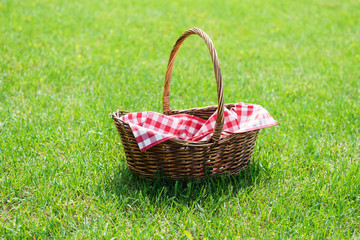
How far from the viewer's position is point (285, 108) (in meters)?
4.08

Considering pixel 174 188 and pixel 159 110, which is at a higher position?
pixel 159 110

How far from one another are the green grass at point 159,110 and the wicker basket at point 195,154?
97 millimetres

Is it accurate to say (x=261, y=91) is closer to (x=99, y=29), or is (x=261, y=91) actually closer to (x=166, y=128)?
(x=166, y=128)

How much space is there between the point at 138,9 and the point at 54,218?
642 cm

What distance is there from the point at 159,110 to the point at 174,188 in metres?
1.36

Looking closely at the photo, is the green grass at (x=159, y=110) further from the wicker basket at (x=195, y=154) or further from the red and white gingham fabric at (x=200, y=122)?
the red and white gingham fabric at (x=200, y=122)

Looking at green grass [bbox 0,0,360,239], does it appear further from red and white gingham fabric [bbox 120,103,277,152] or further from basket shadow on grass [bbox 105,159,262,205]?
red and white gingham fabric [bbox 120,103,277,152]

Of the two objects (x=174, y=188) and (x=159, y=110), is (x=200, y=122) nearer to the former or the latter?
(x=174, y=188)

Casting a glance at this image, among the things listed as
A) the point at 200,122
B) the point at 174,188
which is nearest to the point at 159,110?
the point at 200,122

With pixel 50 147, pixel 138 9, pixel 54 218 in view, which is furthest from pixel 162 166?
pixel 138 9

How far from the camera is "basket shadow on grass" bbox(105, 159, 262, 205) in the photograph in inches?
98.4

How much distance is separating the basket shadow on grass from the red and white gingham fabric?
1.06 ft

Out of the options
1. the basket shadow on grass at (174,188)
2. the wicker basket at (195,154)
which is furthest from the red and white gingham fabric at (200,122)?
the basket shadow on grass at (174,188)

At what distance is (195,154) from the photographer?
97.0 inches
